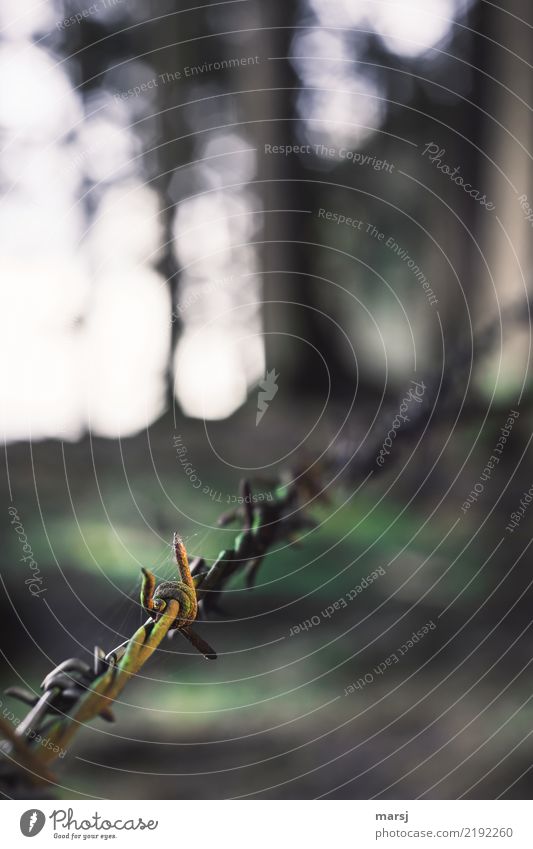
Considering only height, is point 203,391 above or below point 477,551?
above

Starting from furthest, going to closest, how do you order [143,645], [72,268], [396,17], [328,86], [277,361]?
1. [277,361]
2. [328,86]
3. [396,17]
4. [72,268]
5. [143,645]

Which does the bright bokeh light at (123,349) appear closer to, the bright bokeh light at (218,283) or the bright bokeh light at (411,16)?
the bright bokeh light at (218,283)

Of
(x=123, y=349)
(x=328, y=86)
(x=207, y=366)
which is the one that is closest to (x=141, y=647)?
(x=207, y=366)

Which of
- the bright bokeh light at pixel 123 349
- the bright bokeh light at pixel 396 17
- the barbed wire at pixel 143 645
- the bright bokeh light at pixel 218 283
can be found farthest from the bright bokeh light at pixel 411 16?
the barbed wire at pixel 143 645

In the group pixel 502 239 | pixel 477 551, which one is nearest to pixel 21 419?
pixel 477 551

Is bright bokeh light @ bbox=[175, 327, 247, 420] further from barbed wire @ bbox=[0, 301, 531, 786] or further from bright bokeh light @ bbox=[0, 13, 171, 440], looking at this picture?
barbed wire @ bbox=[0, 301, 531, 786]

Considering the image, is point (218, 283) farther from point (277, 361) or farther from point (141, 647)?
point (141, 647)

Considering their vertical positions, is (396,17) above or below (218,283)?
above
